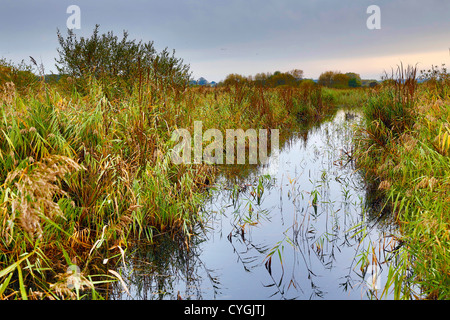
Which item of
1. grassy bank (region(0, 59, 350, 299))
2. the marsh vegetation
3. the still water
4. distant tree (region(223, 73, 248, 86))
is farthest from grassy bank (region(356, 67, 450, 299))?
distant tree (region(223, 73, 248, 86))

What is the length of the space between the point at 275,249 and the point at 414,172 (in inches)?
89.7

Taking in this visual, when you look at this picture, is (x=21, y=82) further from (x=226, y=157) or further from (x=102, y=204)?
(x=102, y=204)

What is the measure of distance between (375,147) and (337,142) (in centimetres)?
259

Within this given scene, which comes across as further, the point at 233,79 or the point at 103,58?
the point at 233,79

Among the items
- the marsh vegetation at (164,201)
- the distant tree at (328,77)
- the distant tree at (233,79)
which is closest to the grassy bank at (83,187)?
the marsh vegetation at (164,201)

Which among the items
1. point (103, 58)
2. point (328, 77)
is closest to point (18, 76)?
point (103, 58)

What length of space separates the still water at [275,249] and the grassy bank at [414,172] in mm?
243

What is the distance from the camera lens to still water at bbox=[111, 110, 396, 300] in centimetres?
298

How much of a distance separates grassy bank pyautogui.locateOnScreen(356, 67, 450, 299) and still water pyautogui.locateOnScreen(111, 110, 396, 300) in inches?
9.6

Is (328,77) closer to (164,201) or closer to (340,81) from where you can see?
(340,81)

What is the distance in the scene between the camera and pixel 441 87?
254 inches

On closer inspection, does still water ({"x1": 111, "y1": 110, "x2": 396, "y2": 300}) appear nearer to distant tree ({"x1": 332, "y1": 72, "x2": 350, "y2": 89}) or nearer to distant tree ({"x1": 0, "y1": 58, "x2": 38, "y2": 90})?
distant tree ({"x1": 0, "y1": 58, "x2": 38, "y2": 90})

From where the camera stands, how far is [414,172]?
4766mm
